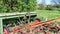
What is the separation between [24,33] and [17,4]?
22.1 ft

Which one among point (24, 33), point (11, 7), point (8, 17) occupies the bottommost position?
point (11, 7)

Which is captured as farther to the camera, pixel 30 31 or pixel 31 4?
pixel 31 4

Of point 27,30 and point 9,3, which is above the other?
point 27,30

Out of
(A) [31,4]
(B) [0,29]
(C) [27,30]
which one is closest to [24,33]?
(C) [27,30]

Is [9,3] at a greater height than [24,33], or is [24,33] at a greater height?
[24,33]

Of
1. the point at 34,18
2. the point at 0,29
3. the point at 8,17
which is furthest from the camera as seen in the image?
the point at 34,18

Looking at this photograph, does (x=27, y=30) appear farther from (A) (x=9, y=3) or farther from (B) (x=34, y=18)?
(A) (x=9, y=3)

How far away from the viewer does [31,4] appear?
368 inches

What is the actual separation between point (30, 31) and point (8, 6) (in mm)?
6710

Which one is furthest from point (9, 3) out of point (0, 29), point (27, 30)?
point (27, 30)

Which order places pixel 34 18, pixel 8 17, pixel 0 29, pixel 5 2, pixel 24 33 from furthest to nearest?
1. pixel 5 2
2. pixel 34 18
3. pixel 8 17
4. pixel 0 29
5. pixel 24 33

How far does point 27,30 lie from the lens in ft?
9.29

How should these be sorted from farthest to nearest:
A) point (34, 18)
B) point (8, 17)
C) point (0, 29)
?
point (34, 18) → point (8, 17) → point (0, 29)

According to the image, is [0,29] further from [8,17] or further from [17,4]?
[17,4]
